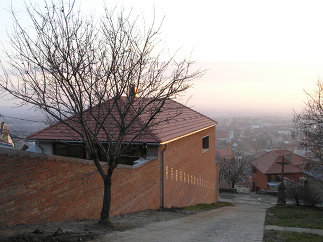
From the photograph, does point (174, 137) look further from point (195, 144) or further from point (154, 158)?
point (195, 144)

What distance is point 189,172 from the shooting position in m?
15.0

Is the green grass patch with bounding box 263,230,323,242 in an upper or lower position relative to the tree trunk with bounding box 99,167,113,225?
lower

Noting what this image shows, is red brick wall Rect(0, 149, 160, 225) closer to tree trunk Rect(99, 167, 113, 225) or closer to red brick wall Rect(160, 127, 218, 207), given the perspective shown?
tree trunk Rect(99, 167, 113, 225)

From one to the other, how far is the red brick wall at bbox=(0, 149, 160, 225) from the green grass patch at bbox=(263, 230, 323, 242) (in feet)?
13.5

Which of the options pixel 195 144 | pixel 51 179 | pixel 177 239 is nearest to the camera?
pixel 177 239

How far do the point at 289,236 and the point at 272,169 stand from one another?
34.8 meters

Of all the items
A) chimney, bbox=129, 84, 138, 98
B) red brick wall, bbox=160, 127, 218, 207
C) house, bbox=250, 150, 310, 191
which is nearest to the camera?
chimney, bbox=129, 84, 138, 98

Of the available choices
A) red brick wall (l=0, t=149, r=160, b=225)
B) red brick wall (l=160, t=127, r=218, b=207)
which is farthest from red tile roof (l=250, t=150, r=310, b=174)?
red brick wall (l=0, t=149, r=160, b=225)

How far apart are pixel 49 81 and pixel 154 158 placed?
5.30 metres

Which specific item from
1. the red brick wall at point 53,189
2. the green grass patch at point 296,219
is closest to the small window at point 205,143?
the green grass patch at point 296,219

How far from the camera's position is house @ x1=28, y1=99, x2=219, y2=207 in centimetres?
1052

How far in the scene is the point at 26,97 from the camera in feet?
20.2

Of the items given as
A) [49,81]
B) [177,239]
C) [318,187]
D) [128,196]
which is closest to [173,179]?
[128,196]

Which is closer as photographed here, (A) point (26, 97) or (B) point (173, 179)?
(A) point (26, 97)
